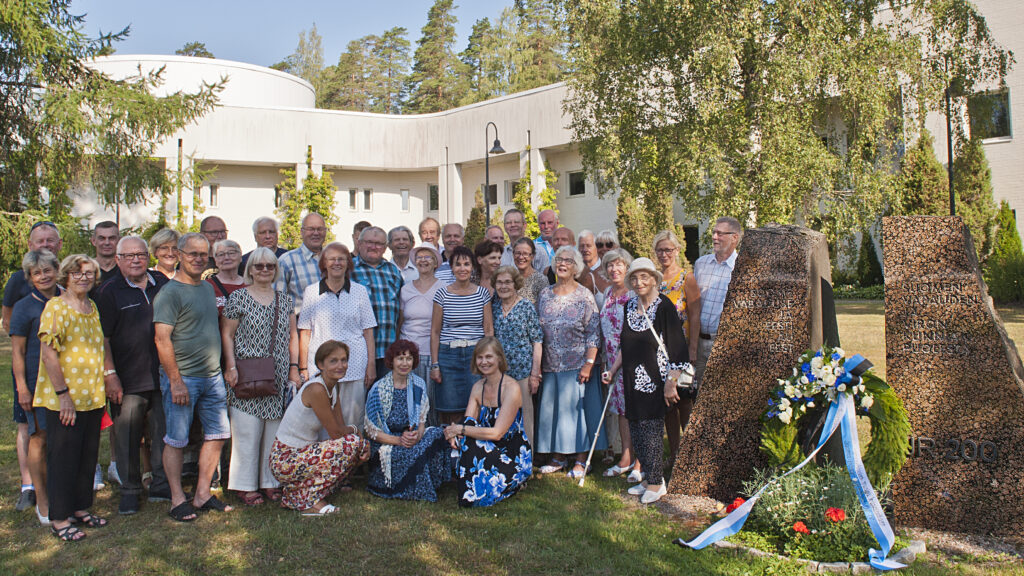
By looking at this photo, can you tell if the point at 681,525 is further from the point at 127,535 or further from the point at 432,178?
the point at 432,178

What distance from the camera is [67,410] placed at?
4.77 metres

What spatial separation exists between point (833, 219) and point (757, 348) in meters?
11.9

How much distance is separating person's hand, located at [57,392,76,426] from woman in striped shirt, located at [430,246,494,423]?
2.58m

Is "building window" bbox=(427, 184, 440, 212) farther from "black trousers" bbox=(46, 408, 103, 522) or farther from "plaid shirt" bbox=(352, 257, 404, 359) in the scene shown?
"black trousers" bbox=(46, 408, 103, 522)

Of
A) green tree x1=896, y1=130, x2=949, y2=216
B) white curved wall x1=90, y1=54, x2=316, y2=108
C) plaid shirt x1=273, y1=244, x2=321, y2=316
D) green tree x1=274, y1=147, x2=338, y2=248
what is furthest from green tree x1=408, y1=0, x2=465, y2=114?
plaid shirt x1=273, y1=244, x2=321, y2=316

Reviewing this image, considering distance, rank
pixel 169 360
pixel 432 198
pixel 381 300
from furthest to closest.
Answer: pixel 432 198 < pixel 381 300 < pixel 169 360

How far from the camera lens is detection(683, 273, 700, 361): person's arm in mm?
5988

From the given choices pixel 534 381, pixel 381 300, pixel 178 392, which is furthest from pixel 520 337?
pixel 178 392

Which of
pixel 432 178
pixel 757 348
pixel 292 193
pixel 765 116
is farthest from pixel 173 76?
pixel 757 348

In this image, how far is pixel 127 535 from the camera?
4.96m

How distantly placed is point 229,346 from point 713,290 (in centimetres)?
377

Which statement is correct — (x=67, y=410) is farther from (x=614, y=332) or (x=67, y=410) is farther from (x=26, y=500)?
(x=614, y=332)

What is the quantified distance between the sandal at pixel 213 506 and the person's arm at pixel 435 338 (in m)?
1.83

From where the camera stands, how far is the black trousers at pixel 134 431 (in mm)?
5406
